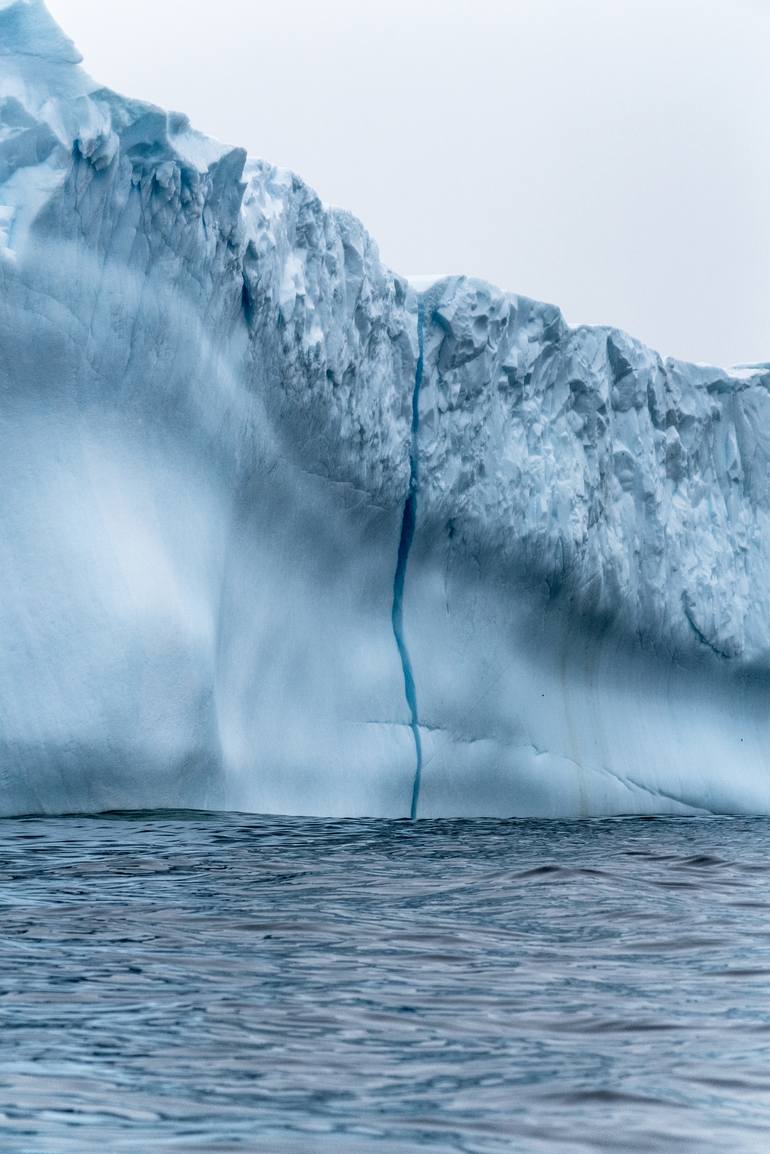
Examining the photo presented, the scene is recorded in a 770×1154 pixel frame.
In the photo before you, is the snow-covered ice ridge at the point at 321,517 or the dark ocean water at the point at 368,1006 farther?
the snow-covered ice ridge at the point at 321,517

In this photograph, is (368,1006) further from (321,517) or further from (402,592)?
(402,592)

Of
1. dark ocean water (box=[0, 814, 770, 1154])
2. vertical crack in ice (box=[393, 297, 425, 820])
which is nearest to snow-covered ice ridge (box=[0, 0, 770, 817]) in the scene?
vertical crack in ice (box=[393, 297, 425, 820])

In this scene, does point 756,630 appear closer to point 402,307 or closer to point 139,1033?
point 402,307

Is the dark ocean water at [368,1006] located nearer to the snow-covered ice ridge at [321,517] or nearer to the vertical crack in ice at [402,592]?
the snow-covered ice ridge at [321,517]

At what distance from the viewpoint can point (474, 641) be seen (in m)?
7.14

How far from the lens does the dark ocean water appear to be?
1.56 meters

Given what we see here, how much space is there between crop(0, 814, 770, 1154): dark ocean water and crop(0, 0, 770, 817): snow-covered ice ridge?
1.25 metres

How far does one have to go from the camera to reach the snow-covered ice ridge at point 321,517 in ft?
15.9

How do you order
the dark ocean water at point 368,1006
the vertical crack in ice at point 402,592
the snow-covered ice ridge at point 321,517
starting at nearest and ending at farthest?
the dark ocean water at point 368,1006
the snow-covered ice ridge at point 321,517
the vertical crack in ice at point 402,592

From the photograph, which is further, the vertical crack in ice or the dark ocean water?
the vertical crack in ice

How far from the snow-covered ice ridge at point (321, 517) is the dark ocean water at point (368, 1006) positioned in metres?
1.25

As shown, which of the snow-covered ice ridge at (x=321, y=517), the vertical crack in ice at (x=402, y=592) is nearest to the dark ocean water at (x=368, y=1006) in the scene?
the snow-covered ice ridge at (x=321, y=517)

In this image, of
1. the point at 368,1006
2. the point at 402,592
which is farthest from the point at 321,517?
the point at 368,1006

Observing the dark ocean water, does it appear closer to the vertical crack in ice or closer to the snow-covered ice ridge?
the snow-covered ice ridge
